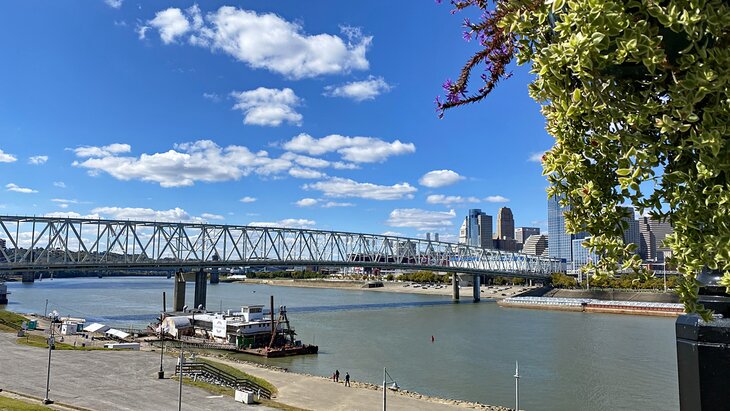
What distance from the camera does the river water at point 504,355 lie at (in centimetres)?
3192

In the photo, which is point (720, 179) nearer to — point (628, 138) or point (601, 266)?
point (628, 138)

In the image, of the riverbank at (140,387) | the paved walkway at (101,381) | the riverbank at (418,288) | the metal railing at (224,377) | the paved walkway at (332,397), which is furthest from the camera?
the riverbank at (418,288)

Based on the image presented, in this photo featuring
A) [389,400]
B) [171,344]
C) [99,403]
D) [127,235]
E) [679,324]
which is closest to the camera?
[679,324]

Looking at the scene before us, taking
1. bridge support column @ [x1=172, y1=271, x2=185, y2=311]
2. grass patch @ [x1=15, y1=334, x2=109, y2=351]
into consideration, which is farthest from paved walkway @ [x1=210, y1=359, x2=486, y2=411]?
bridge support column @ [x1=172, y1=271, x2=185, y2=311]

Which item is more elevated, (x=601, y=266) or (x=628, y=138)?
(x=628, y=138)

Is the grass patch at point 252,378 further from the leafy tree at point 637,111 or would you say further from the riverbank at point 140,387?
the leafy tree at point 637,111

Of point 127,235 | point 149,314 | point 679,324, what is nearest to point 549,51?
point 679,324

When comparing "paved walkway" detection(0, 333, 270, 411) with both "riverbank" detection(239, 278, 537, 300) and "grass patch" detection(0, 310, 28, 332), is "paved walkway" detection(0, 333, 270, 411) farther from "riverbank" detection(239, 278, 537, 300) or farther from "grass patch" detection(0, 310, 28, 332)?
"riverbank" detection(239, 278, 537, 300)

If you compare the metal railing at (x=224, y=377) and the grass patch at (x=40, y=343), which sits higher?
the grass patch at (x=40, y=343)

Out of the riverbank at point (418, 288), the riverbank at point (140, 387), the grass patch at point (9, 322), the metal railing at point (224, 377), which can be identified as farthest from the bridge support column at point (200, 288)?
the riverbank at point (418, 288)

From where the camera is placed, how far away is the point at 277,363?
45688 mm

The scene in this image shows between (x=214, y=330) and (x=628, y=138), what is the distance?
57204mm

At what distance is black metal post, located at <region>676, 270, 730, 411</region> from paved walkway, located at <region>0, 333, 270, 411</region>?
24.0 metres

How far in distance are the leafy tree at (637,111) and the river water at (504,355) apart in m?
28.5
